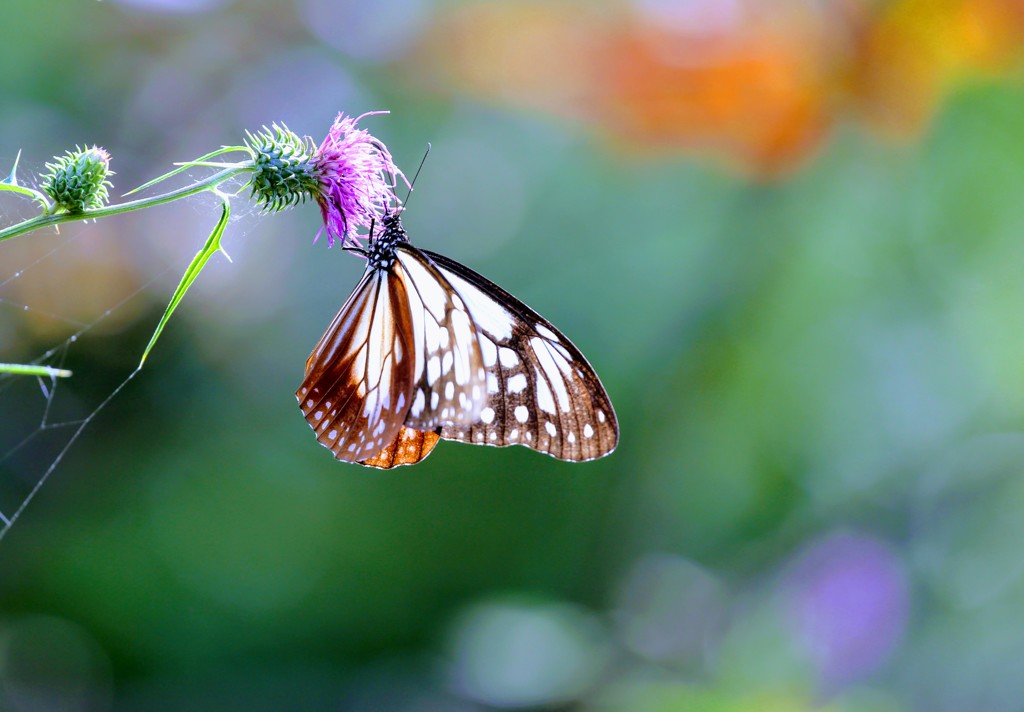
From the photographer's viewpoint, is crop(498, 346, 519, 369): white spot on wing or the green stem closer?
the green stem

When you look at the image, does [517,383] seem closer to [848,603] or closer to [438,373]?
[438,373]

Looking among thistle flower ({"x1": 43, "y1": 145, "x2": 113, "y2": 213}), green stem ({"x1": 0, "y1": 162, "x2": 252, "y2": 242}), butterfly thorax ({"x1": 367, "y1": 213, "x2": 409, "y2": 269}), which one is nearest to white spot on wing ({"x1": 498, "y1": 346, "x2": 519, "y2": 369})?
butterfly thorax ({"x1": 367, "y1": 213, "x2": 409, "y2": 269})

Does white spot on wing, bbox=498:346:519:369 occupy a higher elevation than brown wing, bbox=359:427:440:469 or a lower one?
higher

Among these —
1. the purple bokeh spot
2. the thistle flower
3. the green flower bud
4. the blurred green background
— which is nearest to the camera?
the thistle flower

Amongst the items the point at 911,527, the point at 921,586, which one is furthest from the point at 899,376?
the point at 921,586

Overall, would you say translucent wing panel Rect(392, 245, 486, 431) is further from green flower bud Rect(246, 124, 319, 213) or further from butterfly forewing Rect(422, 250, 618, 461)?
green flower bud Rect(246, 124, 319, 213)

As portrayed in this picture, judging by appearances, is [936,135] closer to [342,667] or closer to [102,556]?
[342,667]
